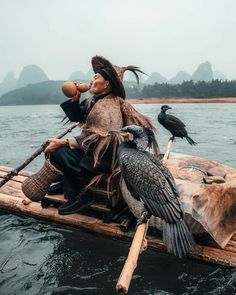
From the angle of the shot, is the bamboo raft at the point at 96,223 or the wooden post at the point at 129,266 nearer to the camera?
the wooden post at the point at 129,266

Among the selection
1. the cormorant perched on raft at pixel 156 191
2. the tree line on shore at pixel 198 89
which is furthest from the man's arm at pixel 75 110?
the tree line on shore at pixel 198 89

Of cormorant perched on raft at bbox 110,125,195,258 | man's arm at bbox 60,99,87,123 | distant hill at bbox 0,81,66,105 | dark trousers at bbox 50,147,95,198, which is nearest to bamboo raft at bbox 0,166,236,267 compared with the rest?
dark trousers at bbox 50,147,95,198

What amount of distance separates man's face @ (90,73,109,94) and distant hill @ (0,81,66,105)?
137531mm

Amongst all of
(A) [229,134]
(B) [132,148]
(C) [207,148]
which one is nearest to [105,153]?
(B) [132,148]

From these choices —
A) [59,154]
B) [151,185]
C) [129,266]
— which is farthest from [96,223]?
[129,266]

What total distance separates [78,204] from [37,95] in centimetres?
15878

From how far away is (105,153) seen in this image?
480cm

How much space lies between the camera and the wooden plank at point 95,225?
411 centimetres

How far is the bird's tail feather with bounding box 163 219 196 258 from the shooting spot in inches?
140

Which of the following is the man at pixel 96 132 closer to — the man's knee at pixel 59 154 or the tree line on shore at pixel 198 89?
the man's knee at pixel 59 154

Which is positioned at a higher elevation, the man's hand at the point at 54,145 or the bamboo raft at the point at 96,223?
the man's hand at the point at 54,145

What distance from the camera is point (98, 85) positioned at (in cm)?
483

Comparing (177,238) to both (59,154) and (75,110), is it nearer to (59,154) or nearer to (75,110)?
(59,154)

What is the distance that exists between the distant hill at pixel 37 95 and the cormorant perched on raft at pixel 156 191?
455ft
